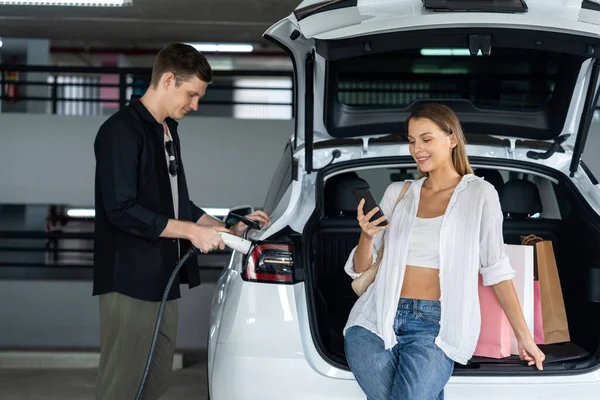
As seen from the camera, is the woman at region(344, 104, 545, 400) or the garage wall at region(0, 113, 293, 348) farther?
the garage wall at region(0, 113, 293, 348)

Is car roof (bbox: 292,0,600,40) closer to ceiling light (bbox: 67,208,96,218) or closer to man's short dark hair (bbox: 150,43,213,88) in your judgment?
man's short dark hair (bbox: 150,43,213,88)

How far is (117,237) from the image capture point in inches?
101

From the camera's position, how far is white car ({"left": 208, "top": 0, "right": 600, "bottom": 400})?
2.32m

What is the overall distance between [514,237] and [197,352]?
122 inches

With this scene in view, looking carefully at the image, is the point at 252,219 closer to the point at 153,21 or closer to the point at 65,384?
the point at 65,384

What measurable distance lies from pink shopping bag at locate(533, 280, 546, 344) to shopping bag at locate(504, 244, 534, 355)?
0.05 metres

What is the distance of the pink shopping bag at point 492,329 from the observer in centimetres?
242

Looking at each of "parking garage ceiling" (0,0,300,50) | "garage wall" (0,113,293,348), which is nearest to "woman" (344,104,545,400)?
"garage wall" (0,113,293,348)

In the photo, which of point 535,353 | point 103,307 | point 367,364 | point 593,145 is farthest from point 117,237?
point 593,145

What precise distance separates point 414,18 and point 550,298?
1073 mm

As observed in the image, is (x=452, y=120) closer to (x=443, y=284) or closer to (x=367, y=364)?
(x=443, y=284)

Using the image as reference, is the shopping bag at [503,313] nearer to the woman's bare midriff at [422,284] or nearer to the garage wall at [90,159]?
the woman's bare midriff at [422,284]

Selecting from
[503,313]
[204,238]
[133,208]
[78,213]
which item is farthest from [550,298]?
[78,213]

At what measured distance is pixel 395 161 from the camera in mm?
2994
